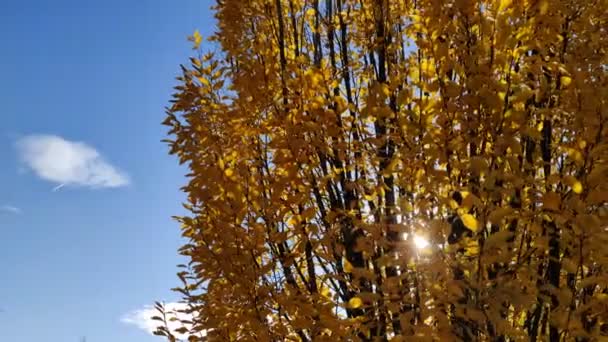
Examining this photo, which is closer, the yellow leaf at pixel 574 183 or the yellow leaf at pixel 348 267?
the yellow leaf at pixel 574 183

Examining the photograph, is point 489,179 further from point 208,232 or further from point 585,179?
point 208,232

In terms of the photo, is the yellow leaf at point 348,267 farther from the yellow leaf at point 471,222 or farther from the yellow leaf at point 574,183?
the yellow leaf at point 574,183

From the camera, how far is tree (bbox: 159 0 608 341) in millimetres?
2562

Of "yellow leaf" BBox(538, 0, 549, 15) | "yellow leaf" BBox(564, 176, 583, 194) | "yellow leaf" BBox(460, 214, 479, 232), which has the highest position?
"yellow leaf" BBox(538, 0, 549, 15)

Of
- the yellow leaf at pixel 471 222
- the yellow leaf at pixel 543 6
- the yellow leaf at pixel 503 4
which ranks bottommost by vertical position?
Answer: the yellow leaf at pixel 471 222

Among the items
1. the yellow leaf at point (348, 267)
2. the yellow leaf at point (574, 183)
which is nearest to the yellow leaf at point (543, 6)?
the yellow leaf at point (574, 183)

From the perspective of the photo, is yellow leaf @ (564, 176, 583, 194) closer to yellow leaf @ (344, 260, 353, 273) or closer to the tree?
the tree

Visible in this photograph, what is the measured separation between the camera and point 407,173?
2.92 metres

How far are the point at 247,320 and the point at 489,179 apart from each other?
1742mm

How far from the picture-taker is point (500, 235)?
2.37 metres

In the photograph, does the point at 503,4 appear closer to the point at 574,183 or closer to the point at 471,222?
the point at 574,183

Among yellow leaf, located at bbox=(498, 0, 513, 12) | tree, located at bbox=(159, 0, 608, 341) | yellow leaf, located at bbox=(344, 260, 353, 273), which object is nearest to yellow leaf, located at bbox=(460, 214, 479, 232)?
tree, located at bbox=(159, 0, 608, 341)

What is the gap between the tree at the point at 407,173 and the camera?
101 inches

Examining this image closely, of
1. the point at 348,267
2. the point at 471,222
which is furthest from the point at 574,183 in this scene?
the point at 348,267
